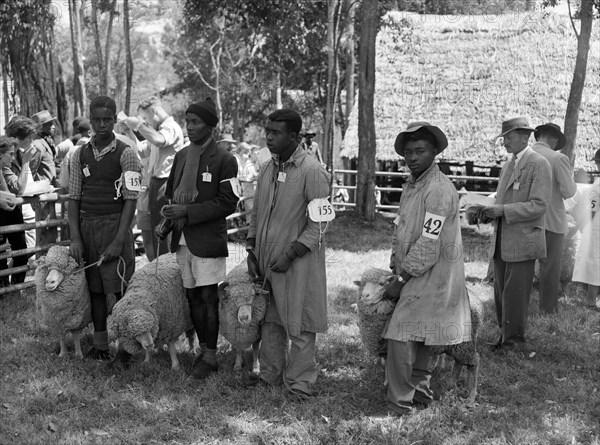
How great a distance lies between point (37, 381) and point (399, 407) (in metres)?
2.94

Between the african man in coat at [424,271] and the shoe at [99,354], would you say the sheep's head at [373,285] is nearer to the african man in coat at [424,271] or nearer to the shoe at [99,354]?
the african man in coat at [424,271]

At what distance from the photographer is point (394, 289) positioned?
15.9 feet

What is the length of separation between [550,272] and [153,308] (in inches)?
185

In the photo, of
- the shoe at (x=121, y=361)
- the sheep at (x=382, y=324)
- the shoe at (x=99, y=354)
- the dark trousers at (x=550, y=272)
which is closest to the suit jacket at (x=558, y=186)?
the dark trousers at (x=550, y=272)

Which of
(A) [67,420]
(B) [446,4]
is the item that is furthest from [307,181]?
(B) [446,4]

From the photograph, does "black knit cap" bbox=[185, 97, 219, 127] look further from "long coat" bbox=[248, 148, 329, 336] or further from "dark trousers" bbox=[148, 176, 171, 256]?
"dark trousers" bbox=[148, 176, 171, 256]

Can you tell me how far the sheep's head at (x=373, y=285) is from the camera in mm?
5066

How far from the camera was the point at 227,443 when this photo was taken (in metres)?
4.45

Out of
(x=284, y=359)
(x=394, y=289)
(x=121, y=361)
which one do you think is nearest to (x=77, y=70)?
(x=121, y=361)

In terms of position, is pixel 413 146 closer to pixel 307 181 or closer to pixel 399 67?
pixel 307 181

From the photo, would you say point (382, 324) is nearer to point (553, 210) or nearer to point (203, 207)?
point (203, 207)

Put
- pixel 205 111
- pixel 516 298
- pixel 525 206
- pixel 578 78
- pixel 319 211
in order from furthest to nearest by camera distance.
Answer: pixel 578 78 → pixel 516 298 → pixel 525 206 → pixel 205 111 → pixel 319 211

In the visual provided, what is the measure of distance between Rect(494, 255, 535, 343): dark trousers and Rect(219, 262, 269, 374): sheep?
8.34 ft

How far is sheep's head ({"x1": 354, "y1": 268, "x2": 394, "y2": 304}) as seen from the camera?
5066 mm
